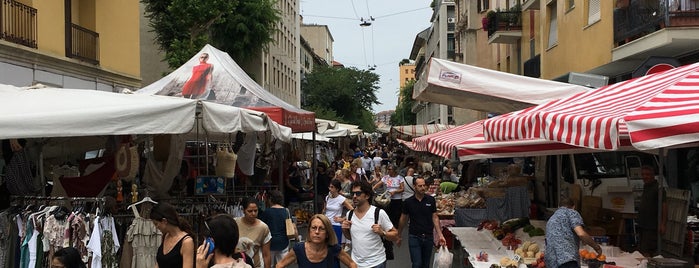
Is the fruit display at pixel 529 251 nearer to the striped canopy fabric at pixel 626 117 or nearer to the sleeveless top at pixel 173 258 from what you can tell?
the striped canopy fabric at pixel 626 117

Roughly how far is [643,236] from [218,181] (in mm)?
5675

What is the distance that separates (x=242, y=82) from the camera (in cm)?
1215

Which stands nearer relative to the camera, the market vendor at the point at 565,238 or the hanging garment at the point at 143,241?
the market vendor at the point at 565,238

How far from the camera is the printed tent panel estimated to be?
1163cm

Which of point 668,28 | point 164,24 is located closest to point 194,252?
point 668,28

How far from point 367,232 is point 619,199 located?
4491 mm

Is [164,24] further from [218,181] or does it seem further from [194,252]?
[194,252]

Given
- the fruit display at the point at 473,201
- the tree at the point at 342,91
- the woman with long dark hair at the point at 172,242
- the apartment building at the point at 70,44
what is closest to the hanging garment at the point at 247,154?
the fruit display at the point at 473,201

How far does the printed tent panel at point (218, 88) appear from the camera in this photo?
458 inches

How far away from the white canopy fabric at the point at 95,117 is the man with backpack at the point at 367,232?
7.08 ft

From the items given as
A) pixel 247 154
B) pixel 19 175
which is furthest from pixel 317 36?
pixel 19 175

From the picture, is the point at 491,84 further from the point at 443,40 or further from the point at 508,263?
the point at 443,40

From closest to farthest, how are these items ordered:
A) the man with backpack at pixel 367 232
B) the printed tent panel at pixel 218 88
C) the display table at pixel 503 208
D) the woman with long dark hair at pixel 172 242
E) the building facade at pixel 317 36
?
1. the woman with long dark hair at pixel 172 242
2. the man with backpack at pixel 367 232
3. the printed tent panel at pixel 218 88
4. the display table at pixel 503 208
5. the building facade at pixel 317 36

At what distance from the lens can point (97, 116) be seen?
6.74 metres
